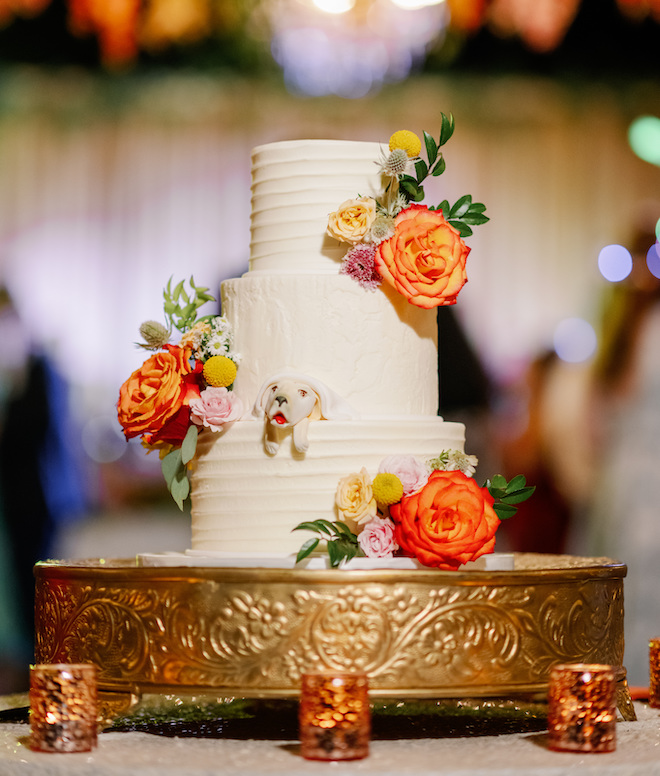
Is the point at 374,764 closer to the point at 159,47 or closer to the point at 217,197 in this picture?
the point at 217,197

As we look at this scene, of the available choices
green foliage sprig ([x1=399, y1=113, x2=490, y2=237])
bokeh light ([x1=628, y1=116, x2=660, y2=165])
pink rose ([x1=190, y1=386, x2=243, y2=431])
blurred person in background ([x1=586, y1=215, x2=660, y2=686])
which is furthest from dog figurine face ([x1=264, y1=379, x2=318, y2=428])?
bokeh light ([x1=628, y1=116, x2=660, y2=165])

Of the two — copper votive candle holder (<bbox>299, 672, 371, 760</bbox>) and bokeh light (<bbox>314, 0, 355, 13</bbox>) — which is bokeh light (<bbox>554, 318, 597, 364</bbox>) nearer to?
bokeh light (<bbox>314, 0, 355, 13</bbox>)

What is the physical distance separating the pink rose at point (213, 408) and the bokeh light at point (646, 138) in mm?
4988

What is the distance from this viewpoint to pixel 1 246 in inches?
271

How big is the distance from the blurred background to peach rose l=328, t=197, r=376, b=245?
384 cm

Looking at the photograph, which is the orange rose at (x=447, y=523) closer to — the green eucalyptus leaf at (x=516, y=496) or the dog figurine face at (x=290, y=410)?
the green eucalyptus leaf at (x=516, y=496)

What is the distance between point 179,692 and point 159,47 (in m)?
5.35

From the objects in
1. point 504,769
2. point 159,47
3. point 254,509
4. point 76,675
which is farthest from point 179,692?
point 159,47

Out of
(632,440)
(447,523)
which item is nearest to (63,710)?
(447,523)

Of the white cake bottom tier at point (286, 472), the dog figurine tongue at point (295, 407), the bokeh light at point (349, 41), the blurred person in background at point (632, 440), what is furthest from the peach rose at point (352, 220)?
the bokeh light at point (349, 41)

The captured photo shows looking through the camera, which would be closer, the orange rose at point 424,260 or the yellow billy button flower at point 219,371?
the orange rose at point 424,260

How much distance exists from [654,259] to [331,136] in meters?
2.10

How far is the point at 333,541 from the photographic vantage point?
2.59 m

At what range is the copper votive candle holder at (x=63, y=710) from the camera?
7.68ft
